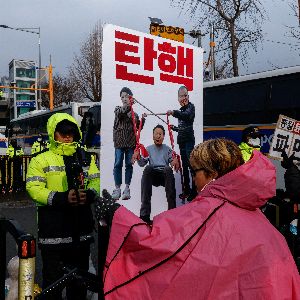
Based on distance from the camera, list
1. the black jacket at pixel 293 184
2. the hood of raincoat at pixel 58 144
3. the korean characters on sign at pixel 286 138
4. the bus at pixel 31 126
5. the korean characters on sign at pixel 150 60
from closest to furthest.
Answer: the hood of raincoat at pixel 58 144
the korean characters on sign at pixel 150 60
the black jacket at pixel 293 184
the korean characters on sign at pixel 286 138
the bus at pixel 31 126

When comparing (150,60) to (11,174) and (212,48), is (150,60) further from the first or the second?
(212,48)

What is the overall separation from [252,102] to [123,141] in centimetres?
754

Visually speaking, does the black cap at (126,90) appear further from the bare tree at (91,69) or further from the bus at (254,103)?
the bare tree at (91,69)

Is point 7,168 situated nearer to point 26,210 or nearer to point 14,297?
point 26,210

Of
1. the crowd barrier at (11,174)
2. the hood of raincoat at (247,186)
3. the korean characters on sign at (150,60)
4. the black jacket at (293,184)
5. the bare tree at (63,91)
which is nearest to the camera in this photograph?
the hood of raincoat at (247,186)

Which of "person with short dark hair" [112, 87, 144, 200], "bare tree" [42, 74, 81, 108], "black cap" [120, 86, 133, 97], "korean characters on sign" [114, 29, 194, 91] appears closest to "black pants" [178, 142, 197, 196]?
"korean characters on sign" [114, 29, 194, 91]

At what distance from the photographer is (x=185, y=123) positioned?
4766mm

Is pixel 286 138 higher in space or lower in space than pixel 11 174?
A: higher

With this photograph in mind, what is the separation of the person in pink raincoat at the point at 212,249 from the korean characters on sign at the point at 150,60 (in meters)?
2.05

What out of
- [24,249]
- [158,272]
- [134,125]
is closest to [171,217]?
[158,272]

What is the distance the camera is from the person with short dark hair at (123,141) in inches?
157

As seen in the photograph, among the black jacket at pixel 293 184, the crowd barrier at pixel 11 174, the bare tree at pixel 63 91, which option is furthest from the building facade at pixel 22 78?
the black jacket at pixel 293 184

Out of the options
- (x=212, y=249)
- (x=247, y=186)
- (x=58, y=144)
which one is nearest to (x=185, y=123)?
(x=58, y=144)

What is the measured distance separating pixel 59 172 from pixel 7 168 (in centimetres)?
1175
